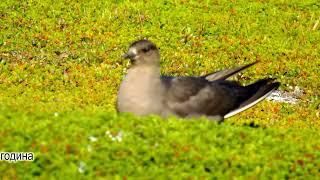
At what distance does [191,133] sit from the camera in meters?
11.4

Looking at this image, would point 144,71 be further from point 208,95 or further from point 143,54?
point 208,95

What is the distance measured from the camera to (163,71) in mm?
22828

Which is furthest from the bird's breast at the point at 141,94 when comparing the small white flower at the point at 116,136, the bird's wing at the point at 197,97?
the small white flower at the point at 116,136

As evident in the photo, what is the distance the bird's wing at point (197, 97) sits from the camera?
1340 cm

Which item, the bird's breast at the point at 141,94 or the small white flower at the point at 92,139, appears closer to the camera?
the small white flower at the point at 92,139

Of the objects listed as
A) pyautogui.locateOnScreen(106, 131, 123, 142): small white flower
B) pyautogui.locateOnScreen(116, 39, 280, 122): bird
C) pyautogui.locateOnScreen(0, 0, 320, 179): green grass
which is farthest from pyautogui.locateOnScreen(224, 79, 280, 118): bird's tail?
pyautogui.locateOnScreen(106, 131, 123, 142): small white flower

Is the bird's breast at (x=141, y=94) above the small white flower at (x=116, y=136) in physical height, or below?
above

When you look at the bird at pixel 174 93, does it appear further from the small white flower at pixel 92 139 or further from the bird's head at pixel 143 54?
the small white flower at pixel 92 139

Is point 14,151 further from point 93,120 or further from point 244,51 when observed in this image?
point 244,51

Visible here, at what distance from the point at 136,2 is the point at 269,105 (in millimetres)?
11697

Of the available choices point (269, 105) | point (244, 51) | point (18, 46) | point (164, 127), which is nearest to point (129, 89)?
point (164, 127)

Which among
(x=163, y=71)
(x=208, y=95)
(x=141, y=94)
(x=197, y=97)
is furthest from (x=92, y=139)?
(x=163, y=71)

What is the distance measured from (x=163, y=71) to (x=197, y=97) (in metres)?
9.16

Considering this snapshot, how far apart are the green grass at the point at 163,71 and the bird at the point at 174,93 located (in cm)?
60
